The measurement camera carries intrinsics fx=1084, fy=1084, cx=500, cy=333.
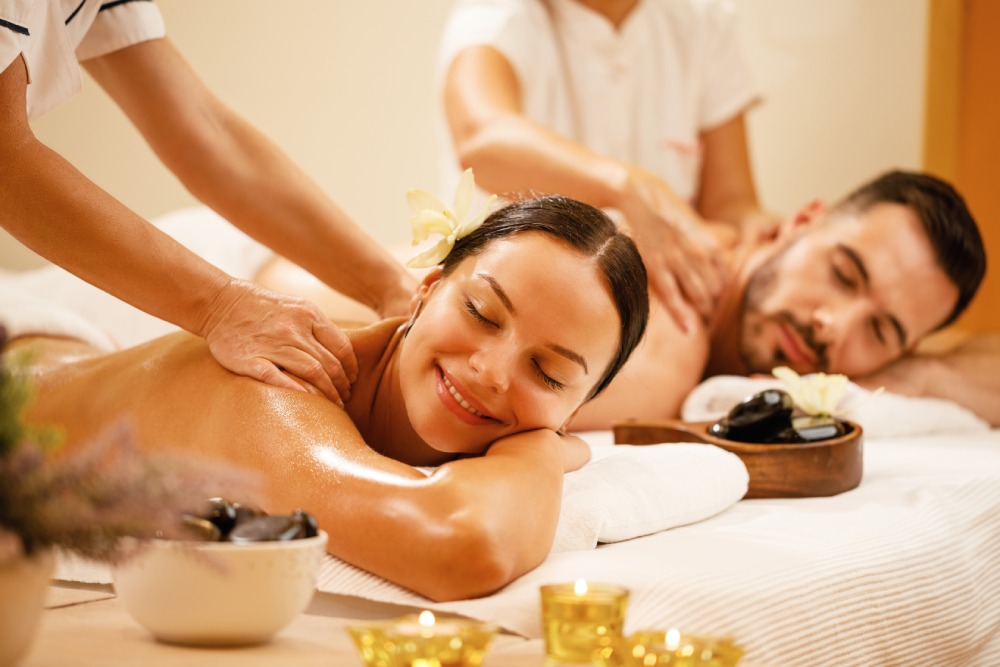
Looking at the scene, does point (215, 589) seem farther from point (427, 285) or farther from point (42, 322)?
point (42, 322)

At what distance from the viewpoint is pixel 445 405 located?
1.40 metres

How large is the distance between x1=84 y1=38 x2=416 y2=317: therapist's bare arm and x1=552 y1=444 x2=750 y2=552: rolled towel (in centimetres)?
57

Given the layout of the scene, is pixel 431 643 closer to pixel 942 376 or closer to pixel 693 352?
pixel 693 352

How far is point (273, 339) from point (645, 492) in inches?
21.1

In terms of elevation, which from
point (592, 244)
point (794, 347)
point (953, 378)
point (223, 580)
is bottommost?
point (953, 378)

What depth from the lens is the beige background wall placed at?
3578 millimetres

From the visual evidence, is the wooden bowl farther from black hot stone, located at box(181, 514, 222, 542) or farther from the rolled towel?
black hot stone, located at box(181, 514, 222, 542)

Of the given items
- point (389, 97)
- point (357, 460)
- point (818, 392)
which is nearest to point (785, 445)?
point (818, 392)

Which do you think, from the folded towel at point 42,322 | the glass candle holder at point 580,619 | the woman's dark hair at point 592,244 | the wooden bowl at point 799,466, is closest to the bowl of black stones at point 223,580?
the glass candle holder at point 580,619

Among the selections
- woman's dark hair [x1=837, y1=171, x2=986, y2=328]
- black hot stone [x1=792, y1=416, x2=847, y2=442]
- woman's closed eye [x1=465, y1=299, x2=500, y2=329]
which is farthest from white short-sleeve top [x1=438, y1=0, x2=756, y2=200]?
woman's closed eye [x1=465, y1=299, x2=500, y2=329]

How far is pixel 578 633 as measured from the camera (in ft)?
2.94

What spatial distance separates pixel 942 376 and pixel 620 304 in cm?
168

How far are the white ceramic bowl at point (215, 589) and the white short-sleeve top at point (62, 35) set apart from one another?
772 millimetres

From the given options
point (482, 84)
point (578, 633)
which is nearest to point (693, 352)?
point (482, 84)
